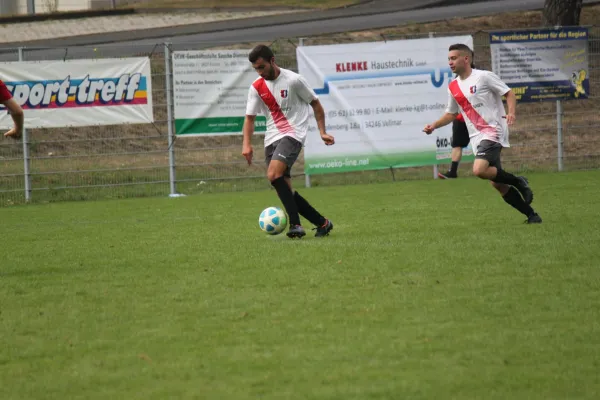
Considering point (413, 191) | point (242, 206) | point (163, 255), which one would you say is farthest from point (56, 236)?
point (413, 191)

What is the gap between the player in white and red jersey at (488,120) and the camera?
421 inches

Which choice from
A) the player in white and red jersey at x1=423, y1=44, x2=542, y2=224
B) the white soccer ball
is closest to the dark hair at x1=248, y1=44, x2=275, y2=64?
the white soccer ball

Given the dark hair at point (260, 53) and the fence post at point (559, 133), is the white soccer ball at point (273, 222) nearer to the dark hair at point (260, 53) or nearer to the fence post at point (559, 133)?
the dark hair at point (260, 53)

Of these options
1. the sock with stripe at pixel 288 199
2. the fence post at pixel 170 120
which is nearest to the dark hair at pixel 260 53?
the sock with stripe at pixel 288 199

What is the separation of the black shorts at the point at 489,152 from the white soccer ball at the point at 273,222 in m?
2.14

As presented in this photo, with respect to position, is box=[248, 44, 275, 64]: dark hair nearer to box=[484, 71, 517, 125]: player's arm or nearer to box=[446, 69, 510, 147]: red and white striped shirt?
box=[446, 69, 510, 147]: red and white striped shirt

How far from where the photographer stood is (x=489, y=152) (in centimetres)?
1072

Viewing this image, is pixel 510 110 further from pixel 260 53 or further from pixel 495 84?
pixel 260 53

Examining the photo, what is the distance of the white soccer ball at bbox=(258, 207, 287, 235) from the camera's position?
10430 millimetres

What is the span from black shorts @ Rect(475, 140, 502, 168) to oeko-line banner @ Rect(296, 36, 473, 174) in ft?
26.0

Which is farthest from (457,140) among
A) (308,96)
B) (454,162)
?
(308,96)

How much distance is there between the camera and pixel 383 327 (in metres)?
5.79

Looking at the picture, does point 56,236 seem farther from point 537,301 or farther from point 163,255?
point 537,301

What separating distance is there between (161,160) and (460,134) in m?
5.95
